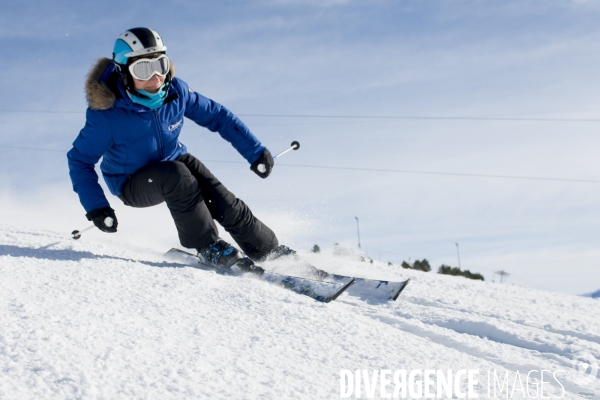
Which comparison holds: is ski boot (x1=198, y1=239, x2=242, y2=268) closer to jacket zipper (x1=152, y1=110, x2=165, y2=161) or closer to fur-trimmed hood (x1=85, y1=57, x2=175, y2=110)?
jacket zipper (x1=152, y1=110, x2=165, y2=161)

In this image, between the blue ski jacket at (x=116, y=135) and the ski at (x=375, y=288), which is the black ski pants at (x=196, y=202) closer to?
the blue ski jacket at (x=116, y=135)

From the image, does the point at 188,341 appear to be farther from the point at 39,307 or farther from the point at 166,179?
the point at 166,179

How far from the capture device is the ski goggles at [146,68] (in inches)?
119

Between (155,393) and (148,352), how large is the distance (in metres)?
0.28

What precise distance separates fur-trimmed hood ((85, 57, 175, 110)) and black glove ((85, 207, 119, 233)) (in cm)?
60

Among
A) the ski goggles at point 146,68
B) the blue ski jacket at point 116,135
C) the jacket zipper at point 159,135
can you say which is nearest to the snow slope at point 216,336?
the blue ski jacket at point 116,135

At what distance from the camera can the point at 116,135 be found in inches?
122

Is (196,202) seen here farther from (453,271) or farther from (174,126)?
(453,271)

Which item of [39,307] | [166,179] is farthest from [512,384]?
[166,179]

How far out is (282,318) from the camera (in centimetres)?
221

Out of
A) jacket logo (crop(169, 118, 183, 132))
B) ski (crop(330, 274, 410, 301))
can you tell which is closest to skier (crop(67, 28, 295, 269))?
jacket logo (crop(169, 118, 183, 132))

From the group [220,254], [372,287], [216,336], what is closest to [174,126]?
[220,254]

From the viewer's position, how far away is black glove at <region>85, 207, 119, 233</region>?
3062 millimetres

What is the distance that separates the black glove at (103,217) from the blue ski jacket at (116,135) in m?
0.04
